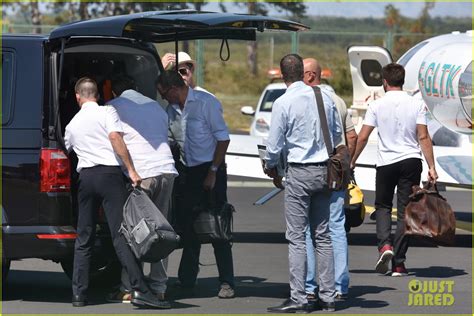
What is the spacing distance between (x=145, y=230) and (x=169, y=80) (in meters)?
1.34

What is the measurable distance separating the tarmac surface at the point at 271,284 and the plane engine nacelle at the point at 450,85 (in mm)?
1420

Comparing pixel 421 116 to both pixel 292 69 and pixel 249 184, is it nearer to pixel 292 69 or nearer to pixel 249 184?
pixel 292 69

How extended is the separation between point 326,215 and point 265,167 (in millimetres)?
587

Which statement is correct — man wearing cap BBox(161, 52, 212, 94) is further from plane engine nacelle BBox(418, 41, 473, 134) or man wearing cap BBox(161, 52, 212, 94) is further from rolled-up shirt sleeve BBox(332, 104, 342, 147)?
plane engine nacelle BBox(418, 41, 473, 134)

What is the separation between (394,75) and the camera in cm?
1047

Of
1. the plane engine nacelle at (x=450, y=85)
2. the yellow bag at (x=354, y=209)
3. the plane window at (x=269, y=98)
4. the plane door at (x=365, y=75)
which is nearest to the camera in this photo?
the yellow bag at (x=354, y=209)

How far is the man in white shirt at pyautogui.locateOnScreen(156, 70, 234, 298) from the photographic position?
30.1ft

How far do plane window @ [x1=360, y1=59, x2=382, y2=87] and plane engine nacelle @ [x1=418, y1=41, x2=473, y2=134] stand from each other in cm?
224

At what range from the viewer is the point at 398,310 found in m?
8.81

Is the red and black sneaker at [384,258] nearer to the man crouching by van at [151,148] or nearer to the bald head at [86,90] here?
the man crouching by van at [151,148]

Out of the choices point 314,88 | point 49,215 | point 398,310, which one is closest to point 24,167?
point 49,215

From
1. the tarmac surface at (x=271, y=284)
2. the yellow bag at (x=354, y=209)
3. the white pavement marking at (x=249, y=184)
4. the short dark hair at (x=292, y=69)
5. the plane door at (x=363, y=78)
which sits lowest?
the white pavement marking at (x=249, y=184)

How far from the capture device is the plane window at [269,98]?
23.0 meters

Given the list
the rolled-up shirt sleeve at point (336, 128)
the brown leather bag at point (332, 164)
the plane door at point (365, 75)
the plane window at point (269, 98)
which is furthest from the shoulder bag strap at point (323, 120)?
the plane window at point (269, 98)
